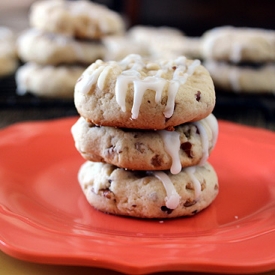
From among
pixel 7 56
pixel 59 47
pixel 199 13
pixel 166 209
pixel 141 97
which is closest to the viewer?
pixel 141 97

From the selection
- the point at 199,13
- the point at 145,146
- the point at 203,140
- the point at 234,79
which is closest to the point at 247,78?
the point at 234,79

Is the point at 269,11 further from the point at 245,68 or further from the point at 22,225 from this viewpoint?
the point at 22,225

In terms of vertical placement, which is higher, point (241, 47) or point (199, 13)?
point (241, 47)

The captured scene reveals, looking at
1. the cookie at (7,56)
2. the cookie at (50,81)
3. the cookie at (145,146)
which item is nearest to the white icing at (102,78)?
the cookie at (145,146)

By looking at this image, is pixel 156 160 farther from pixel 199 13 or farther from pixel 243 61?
pixel 199 13

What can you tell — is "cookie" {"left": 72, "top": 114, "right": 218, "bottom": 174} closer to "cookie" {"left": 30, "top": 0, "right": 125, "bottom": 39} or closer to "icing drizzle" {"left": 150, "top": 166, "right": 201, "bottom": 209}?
"icing drizzle" {"left": 150, "top": 166, "right": 201, "bottom": 209}

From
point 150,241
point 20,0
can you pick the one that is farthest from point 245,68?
point 20,0

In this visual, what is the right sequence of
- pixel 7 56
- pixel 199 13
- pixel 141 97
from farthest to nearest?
pixel 199 13, pixel 7 56, pixel 141 97
